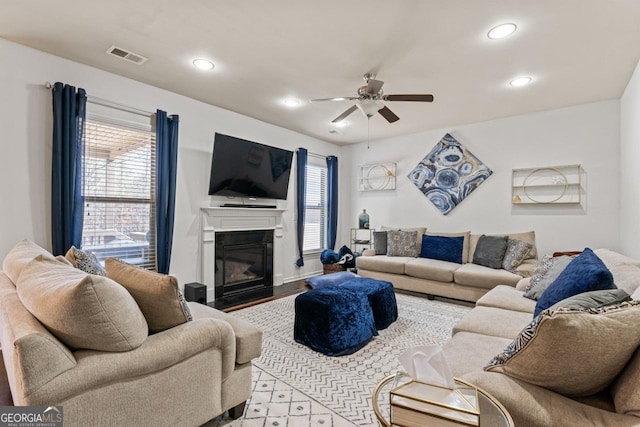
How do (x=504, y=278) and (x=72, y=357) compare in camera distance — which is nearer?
(x=72, y=357)

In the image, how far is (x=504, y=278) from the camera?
3.75 m

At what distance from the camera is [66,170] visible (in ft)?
9.45

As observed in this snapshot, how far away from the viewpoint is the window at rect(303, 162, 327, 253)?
5859mm

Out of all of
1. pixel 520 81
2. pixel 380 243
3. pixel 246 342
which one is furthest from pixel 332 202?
pixel 246 342

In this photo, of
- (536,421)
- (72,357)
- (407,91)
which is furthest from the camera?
(407,91)

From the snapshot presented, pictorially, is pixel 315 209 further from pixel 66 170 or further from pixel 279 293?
pixel 66 170

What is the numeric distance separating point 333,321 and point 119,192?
267 centimetres

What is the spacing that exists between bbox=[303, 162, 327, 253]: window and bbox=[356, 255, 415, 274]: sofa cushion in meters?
1.13

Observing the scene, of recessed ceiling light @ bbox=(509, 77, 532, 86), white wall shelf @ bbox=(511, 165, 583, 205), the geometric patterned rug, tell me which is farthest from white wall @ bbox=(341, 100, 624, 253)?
the geometric patterned rug

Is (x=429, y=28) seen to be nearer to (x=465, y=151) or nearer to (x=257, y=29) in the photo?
(x=257, y=29)

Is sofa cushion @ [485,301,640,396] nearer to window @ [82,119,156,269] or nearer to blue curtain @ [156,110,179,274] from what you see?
blue curtain @ [156,110,179,274]

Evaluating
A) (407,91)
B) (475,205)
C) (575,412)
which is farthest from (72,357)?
(475,205)

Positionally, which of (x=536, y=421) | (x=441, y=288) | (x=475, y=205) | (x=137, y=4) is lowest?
(x=441, y=288)

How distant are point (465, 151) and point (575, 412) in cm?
465
